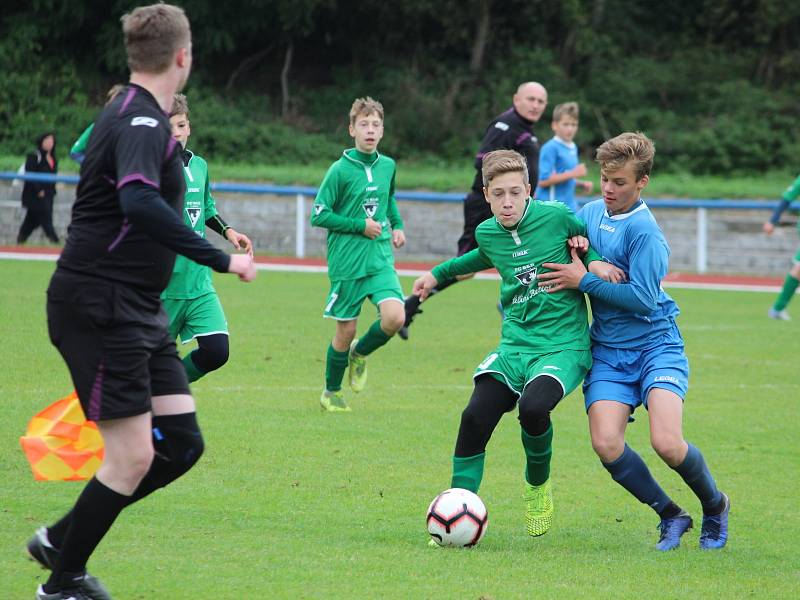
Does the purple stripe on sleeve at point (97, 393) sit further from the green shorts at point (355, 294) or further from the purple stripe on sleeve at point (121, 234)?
the green shorts at point (355, 294)

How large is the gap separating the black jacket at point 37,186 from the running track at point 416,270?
0.79 metres

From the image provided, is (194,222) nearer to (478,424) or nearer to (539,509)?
(478,424)

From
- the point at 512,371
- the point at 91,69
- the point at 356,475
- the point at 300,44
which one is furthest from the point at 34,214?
the point at 512,371

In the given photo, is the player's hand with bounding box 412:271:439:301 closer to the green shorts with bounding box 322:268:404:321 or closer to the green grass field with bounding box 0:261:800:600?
the green grass field with bounding box 0:261:800:600

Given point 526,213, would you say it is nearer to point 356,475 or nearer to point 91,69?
point 356,475

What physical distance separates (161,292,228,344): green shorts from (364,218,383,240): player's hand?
5.38ft

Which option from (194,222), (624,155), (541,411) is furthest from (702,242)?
(541,411)

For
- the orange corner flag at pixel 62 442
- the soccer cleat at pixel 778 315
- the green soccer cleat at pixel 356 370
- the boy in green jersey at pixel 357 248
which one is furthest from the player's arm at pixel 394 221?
the soccer cleat at pixel 778 315

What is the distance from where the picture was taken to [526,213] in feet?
18.6

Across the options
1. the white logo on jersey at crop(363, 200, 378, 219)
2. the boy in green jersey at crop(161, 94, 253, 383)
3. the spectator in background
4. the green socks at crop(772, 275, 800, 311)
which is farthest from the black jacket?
the boy in green jersey at crop(161, 94, 253, 383)

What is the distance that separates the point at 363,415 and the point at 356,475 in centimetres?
175

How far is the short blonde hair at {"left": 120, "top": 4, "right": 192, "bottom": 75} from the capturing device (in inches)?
163

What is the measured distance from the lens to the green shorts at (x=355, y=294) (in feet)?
28.8

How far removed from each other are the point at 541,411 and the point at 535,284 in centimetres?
62
